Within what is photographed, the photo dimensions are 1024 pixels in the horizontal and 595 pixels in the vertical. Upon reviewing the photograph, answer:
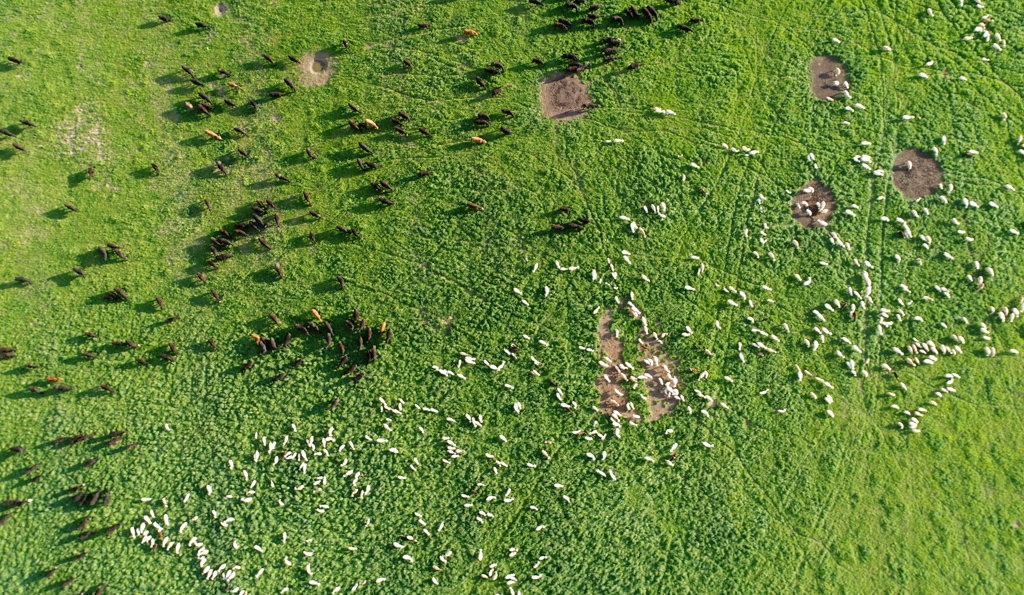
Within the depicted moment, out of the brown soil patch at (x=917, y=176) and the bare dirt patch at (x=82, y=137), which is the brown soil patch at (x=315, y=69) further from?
the brown soil patch at (x=917, y=176)

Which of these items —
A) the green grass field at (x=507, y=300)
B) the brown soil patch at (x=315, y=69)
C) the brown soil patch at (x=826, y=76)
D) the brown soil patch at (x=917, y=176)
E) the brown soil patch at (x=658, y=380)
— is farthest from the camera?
the brown soil patch at (x=315, y=69)

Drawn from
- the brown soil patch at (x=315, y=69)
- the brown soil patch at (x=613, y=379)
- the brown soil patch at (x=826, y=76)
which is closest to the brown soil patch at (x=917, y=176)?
the brown soil patch at (x=826, y=76)

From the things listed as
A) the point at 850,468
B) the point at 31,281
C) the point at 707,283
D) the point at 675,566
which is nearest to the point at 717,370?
the point at 707,283

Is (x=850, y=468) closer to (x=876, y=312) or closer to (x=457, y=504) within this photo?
(x=876, y=312)

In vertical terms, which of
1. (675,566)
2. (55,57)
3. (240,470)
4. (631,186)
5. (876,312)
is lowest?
(675,566)

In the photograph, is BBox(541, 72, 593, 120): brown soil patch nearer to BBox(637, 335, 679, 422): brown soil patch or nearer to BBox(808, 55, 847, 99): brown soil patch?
BBox(808, 55, 847, 99): brown soil patch

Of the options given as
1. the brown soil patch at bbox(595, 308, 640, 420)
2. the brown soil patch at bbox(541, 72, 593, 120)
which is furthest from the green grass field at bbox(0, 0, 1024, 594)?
the brown soil patch at bbox(541, 72, 593, 120)

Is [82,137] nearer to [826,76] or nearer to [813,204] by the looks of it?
[813,204]
